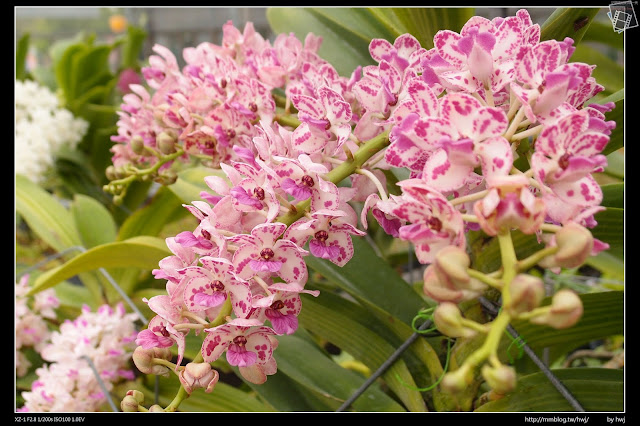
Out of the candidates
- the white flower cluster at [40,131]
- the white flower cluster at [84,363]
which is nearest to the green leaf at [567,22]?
the white flower cluster at [84,363]

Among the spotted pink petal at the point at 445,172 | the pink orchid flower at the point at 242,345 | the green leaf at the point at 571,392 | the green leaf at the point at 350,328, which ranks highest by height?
the spotted pink petal at the point at 445,172

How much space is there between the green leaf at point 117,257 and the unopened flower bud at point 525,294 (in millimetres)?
414

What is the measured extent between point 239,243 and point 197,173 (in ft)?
1.34

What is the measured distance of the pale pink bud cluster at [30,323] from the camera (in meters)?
0.83

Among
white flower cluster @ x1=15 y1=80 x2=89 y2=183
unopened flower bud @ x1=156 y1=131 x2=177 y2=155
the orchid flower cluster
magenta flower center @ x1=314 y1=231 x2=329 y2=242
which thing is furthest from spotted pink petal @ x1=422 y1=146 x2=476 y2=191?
white flower cluster @ x1=15 y1=80 x2=89 y2=183

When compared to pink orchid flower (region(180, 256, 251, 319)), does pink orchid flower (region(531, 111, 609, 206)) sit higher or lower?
higher

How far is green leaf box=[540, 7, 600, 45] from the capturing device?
471mm

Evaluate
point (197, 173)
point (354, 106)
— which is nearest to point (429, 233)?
point (354, 106)

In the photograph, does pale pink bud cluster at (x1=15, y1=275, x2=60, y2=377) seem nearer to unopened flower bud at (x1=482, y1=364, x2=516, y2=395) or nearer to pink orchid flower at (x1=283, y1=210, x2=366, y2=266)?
pink orchid flower at (x1=283, y1=210, x2=366, y2=266)

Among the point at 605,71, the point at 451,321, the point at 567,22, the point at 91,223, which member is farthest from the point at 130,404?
the point at 605,71

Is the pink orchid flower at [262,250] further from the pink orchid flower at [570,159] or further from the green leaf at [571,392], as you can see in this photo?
the green leaf at [571,392]

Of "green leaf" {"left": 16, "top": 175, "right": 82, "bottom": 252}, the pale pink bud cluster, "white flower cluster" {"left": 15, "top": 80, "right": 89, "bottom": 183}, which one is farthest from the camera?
"white flower cluster" {"left": 15, "top": 80, "right": 89, "bottom": 183}

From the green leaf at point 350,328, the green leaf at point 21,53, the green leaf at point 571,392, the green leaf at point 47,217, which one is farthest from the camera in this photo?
the green leaf at point 21,53

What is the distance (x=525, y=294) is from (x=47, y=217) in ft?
3.17
